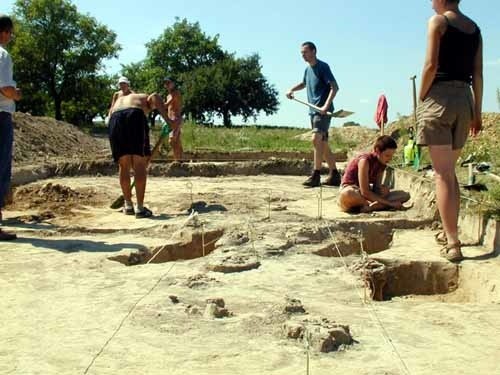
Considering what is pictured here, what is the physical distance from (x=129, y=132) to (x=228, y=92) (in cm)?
4466

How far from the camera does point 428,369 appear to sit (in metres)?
2.60

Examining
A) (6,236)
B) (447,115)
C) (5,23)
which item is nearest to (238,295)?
(447,115)

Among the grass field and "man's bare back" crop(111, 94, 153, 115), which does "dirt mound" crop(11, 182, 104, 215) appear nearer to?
"man's bare back" crop(111, 94, 153, 115)

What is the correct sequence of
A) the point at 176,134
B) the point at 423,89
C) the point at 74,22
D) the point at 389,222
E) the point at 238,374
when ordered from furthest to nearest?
the point at 74,22, the point at 176,134, the point at 389,222, the point at 423,89, the point at 238,374

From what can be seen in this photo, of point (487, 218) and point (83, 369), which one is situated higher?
point (487, 218)

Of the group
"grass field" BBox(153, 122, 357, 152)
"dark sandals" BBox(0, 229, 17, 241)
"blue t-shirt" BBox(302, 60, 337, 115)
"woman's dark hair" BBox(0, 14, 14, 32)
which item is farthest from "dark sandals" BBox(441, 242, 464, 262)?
"grass field" BBox(153, 122, 357, 152)

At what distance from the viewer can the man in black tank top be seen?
4508 mm

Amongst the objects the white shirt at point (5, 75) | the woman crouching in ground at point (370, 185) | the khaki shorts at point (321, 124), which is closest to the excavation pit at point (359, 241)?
the woman crouching in ground at point (370, 185)

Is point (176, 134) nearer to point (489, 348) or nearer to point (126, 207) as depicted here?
point (126, 207)

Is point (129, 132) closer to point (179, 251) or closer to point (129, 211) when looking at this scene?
point (129, 211)

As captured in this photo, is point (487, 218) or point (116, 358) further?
point (487, 218)

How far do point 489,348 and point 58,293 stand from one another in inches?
93.1

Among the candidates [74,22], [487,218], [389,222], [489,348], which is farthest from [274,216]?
[74,22]

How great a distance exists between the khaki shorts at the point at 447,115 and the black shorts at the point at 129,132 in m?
3.26
